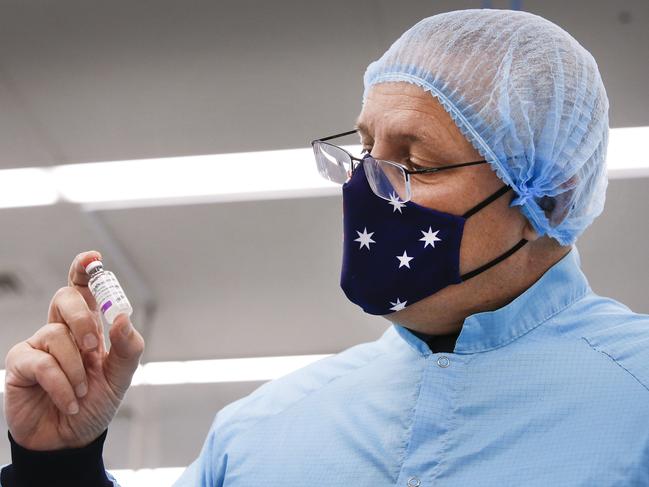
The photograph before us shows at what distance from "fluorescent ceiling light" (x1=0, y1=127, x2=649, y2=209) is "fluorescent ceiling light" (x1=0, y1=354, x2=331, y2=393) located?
150cm

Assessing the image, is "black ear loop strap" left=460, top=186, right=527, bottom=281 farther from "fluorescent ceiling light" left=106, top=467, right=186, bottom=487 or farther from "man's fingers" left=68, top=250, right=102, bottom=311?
"fluorescent ceiling light" left=106, top=467, right=186, bottom=487

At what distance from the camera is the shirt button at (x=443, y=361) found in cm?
127

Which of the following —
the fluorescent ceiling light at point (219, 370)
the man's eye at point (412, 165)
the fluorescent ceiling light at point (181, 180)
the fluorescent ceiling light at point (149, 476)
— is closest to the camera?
the man's eye at point (412, 165)

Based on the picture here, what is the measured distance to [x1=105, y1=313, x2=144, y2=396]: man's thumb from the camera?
1165mm

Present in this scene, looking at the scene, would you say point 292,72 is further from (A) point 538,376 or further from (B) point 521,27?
(A) point 538,376

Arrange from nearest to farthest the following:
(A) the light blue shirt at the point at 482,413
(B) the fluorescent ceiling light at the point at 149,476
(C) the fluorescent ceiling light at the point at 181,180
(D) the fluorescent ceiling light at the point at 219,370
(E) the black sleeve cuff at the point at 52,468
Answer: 1. (A) the light blue shirt at the point at 482,413
2. (E) the black sleeve cuff at the point at 52,468
3. (C) the fluorescent ceiling light at the point at 181,180
4. (D) the fluorescent ceiling light at the point at 219,370
5. (B) the fluorescent ceiling light at the point at 149,476

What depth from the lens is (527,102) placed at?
1.31m

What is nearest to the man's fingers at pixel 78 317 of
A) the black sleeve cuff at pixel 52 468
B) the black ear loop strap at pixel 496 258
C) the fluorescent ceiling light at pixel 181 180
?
the black sleeve cuff at pixel 52 468

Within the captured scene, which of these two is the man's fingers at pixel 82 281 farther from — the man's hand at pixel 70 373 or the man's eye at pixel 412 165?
the man's eye at pixel 412 165

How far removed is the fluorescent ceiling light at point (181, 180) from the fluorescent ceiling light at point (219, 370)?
4.91 ft

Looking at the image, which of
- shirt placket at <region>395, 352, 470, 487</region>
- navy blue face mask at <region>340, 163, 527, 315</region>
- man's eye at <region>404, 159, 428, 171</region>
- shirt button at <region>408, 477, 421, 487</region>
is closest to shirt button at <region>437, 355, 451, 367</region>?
shirt placket at <region>395, 352, 470, 487</region>

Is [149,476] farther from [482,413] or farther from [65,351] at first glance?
[482,413]

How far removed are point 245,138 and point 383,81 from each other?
184 centimetres

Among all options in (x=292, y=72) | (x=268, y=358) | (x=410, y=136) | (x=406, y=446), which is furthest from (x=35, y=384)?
(x=268, y=358)
